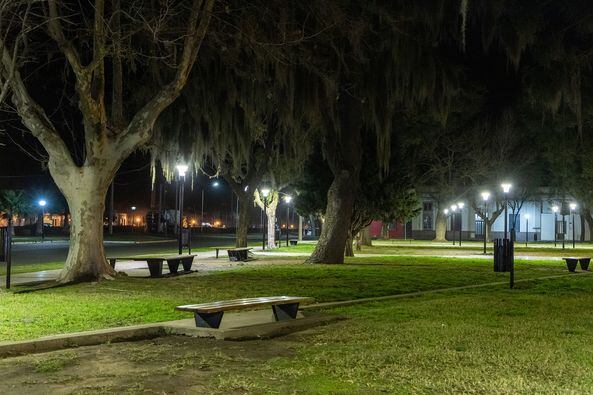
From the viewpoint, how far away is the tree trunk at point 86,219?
15.0 metres

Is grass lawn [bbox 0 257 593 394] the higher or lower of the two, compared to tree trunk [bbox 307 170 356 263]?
lower

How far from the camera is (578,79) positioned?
2312 cm

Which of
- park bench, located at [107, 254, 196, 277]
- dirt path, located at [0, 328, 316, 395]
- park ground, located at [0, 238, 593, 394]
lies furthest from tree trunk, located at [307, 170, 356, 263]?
dirt path, located at [0, 328, 316, 395]

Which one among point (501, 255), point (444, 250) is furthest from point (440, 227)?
point (501, 255)

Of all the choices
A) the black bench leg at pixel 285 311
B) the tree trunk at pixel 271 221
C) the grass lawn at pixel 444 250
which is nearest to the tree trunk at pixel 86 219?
the black bench leg at pixel 285 311

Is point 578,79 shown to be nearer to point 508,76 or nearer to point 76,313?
point 508,76

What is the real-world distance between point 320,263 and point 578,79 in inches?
431

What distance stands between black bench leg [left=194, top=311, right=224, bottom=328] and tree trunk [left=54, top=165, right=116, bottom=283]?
696cm

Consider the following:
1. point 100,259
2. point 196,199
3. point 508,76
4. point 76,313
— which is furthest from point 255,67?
point 196,199

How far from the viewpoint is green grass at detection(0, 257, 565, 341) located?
9.82 meters

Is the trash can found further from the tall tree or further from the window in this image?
the window

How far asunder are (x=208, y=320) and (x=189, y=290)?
5.36 m

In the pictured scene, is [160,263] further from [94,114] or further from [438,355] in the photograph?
[438,355]

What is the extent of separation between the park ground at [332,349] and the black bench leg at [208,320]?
482 millimetres
